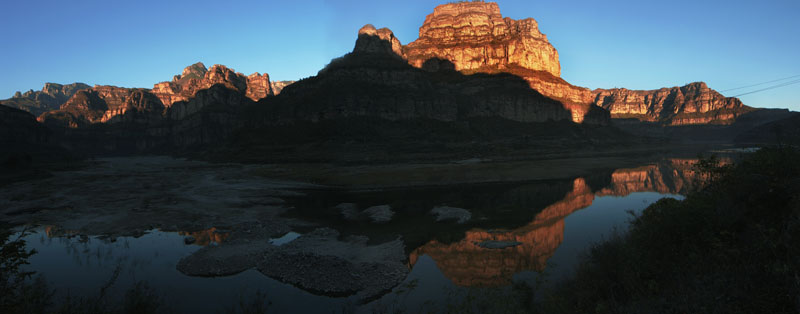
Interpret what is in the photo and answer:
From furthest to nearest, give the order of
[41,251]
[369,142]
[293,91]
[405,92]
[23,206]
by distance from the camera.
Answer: [293,91] → [405,92] → [369,142] → [23,206] → [41,251]

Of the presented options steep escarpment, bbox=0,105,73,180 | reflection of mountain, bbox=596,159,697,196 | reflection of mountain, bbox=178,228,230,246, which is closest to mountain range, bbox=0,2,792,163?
steep escarpment, bbox=0,105,73,180

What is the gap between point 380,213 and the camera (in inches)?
1074

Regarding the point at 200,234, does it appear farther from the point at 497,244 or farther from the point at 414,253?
the point at 497,244

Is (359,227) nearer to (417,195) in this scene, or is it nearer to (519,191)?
(417,195)

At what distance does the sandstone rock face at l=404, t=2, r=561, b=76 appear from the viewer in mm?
159875

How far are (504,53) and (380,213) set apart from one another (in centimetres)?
15510

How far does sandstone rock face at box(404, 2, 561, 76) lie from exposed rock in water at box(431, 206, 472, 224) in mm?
139790

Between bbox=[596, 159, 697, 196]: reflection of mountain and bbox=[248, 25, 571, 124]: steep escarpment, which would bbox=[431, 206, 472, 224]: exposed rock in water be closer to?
bbox=[596, 159, 697, 196]: reflection of mountain

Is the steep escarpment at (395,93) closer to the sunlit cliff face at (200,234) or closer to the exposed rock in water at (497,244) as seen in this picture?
the sunlit cliff face at (200,234)

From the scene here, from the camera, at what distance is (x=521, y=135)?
392 feet

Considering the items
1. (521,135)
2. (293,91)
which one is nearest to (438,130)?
(521,135)

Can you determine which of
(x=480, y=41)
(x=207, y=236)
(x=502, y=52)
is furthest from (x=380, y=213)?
(x=480, y=41)

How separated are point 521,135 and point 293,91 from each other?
307ft

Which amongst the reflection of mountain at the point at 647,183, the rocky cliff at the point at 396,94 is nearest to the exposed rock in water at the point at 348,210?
the reflection of mountain at the point at 647,183
